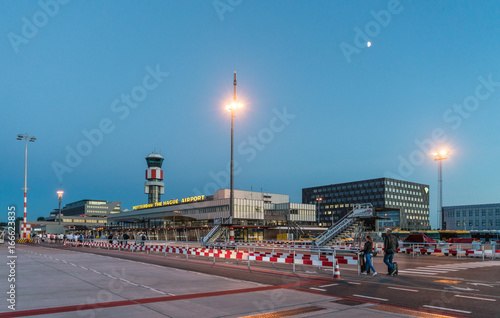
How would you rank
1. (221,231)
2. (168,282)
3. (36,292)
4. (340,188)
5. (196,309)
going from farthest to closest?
(340,188)
(221,231)
(168,282)
(36,292)
(196,309)

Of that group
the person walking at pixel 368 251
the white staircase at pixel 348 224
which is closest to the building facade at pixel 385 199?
the white staircase at pixel 348 224

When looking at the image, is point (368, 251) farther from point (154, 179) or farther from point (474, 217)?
point (474, 217)

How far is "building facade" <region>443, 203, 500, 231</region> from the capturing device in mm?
137500

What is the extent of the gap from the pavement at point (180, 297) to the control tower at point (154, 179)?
13518 cm

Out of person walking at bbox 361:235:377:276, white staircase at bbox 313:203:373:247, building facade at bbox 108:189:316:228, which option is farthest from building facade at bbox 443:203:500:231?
person walking at bbox 361:235:377:276

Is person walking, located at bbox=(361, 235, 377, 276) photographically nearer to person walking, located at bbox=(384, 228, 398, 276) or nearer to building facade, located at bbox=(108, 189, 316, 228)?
person walking, located at bbox=(384, 228, 398, 276)

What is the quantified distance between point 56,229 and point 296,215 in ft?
315

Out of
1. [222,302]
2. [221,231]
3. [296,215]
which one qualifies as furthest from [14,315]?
[296,215]

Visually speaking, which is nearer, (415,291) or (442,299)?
(442,299)

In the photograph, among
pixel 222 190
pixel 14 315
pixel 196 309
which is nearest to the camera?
pixel 14 315

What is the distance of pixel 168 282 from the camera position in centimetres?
1445

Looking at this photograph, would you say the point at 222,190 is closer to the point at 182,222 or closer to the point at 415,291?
the point at 182,222

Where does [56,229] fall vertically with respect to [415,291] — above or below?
below

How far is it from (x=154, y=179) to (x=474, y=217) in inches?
4349
